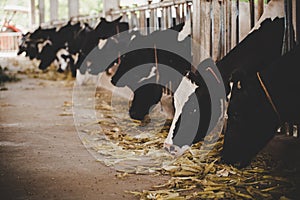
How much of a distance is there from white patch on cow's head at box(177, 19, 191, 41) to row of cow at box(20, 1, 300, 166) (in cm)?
3

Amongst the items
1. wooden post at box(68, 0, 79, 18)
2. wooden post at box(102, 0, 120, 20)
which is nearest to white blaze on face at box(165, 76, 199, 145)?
wooden post at box(102, 0, 120, 20)

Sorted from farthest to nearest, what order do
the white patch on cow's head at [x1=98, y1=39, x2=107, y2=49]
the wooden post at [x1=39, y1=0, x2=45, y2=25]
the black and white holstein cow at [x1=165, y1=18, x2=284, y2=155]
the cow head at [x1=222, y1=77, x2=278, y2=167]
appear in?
the wooden post at [x1=39, y1=0, x2=45, y2=25] < the white patch on cow's head at [x1=98, y1=39, x2=107, y2=49] < the black and white holstein cow at [x1=165, y1=18, x2=284, y2=155] < the cow head at [x1=222, y1=77, x2=278, y2=167]

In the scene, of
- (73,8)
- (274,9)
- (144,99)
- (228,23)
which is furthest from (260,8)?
(73,8)

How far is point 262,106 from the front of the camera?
3625 millimetres

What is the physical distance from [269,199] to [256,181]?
40cm

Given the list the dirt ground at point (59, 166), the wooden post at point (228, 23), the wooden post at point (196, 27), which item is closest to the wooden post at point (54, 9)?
the dirt ground at point (59, 166)

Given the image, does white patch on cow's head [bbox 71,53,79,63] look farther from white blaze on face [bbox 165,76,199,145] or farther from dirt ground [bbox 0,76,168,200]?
white blaze on face [bbox 165,76,199,145]

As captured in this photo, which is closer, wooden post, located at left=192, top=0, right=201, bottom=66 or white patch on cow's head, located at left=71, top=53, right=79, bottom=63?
wooden post, located at left=192, top=0, right=201, bottom=66

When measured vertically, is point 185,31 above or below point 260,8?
below

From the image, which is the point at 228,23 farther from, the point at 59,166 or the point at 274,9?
the point at 59,166

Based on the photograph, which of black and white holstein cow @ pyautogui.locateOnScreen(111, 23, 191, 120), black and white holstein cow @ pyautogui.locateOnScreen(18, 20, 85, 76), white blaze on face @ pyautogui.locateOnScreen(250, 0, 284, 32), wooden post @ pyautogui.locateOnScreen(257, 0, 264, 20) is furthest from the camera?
black and white holstein cow @ pyautogui.locateOnScreen(18, 20, 85, 76)

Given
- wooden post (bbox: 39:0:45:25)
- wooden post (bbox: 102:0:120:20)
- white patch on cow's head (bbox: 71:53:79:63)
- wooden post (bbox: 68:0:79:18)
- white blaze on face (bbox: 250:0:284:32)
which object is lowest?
A: white patch on cow's head (bbox: 71:53:79:63)

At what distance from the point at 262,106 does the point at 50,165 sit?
6.19ft

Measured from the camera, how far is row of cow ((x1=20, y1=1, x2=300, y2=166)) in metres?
3.64
